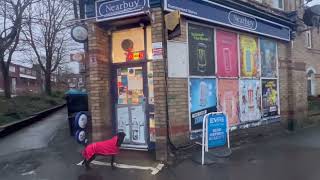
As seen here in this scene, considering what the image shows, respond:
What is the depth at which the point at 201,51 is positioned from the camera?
32.7 feet

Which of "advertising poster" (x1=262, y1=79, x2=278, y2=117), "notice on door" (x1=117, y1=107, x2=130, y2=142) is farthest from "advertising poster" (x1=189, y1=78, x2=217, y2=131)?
"advertising poster" (x1=262, y1=79, x2=278, y2=117)

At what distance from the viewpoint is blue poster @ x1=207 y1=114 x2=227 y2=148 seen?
888 centimetres

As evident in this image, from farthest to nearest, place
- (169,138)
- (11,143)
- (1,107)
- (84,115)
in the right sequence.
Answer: (1,107)
(11,143)
(84,115)
(169,138)

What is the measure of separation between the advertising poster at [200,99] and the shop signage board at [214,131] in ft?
2.48

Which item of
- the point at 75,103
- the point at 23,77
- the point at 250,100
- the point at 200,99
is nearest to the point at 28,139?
the point at 75,103

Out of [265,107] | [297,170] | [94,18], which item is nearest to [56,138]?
[94,18]

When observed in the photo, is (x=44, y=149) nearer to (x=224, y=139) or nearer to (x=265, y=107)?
(x=224, y=139)

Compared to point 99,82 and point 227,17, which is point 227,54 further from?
point 99,82

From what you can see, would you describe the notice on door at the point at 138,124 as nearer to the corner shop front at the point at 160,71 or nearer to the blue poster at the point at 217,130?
the corner shop front at the point at 160,71

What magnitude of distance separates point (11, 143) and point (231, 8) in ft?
26.2

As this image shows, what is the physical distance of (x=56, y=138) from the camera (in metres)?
13.2

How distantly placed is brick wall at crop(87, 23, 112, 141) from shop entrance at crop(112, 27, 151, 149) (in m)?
0.25

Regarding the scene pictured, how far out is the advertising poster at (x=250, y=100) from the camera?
1159 centimetres

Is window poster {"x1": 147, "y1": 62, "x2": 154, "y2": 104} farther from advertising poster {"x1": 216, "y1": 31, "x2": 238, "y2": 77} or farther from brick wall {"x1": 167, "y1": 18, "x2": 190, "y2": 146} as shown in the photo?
advertising poster {"x1": 216, "y1": 31, "x2": 238, "y2": 77}
